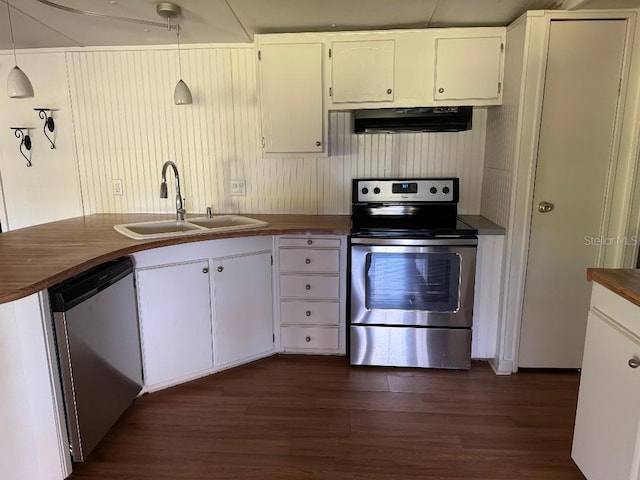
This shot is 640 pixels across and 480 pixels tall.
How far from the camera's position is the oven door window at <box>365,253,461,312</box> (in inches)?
100

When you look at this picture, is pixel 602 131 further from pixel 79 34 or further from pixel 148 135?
pixel 79 34

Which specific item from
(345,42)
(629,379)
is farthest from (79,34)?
(629,379)

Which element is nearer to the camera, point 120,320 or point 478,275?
point 120,320

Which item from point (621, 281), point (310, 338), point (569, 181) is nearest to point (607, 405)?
point (621, 281)

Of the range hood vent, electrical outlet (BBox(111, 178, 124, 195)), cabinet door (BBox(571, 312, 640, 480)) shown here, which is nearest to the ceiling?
the range hood vent

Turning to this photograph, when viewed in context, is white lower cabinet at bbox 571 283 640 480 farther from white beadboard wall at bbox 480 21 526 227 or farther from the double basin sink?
the double basin sink

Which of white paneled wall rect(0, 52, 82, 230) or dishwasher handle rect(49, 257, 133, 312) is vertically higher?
white paneled wall rect(0, 52, 82, 230)

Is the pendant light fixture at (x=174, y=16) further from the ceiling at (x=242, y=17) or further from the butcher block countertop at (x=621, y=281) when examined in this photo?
the butcher block countertop at (x=621, y=281)

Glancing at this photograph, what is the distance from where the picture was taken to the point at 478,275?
2.63m

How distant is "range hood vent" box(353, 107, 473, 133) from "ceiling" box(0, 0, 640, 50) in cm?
50

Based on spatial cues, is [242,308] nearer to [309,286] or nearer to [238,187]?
[309,286]

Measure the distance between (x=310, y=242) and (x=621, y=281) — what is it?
166 cm

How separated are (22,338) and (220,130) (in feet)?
6.36

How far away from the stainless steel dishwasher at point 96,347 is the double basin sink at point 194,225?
1.57 feet
